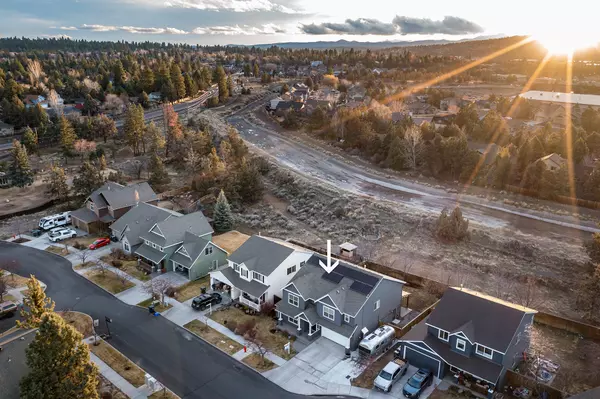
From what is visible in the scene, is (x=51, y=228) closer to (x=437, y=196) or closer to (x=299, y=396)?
(x=299, y=396)

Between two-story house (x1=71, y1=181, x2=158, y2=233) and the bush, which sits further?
two-story house (x1=71, y1=181, x2=158, y2=233)

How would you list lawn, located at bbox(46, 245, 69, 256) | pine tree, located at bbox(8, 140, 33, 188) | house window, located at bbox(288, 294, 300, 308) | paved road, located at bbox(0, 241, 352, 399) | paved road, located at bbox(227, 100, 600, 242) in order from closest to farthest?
paved road, located at bbox(0, 241, 352, 399) < house window, located at bbox(288, 294, 300, 308) < lawn, located at bbox(46, 245, 69, 256) < paved road, located at bbox(227, 100, 600, 242) < pine tree, located at bbox(8, 140, 33, 188)

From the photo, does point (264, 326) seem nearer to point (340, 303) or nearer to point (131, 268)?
point (340, 303)

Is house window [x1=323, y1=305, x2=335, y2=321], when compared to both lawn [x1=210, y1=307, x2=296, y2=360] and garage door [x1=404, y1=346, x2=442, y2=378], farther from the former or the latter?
garage door [x1=404, y1=346, x2=442, y2=378]

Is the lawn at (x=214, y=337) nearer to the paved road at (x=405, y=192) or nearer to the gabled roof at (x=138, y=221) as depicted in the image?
the gabled roof at (x=138, y=221)

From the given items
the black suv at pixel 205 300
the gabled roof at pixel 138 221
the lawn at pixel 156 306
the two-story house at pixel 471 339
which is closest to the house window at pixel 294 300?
the black suv at pixel 205 300

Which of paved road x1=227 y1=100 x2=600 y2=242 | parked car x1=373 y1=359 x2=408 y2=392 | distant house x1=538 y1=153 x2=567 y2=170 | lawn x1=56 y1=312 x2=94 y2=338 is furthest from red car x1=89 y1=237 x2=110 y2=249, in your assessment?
distant house x1=538 y1=153 x2=567 y2=170

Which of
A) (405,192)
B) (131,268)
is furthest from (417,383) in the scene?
(405,192)
